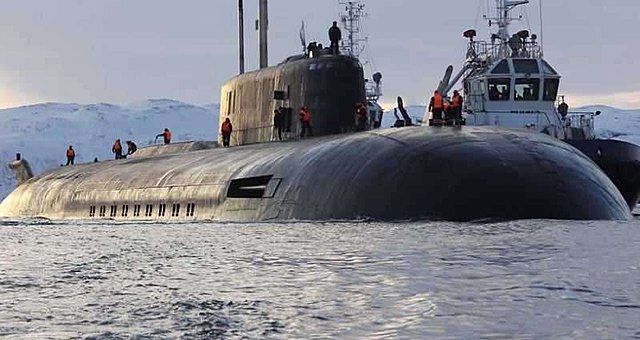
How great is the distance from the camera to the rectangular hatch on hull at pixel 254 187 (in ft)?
50.5

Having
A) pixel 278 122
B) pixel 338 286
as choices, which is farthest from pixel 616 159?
pixel 338 286

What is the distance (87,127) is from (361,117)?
120m

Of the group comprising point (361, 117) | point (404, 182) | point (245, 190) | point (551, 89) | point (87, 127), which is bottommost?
point (245, 190)

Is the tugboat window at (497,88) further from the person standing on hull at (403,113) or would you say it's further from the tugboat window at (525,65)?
the person standing on hull at (403,113)

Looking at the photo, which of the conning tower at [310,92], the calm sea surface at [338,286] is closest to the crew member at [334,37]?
the conning tower at [310,92]

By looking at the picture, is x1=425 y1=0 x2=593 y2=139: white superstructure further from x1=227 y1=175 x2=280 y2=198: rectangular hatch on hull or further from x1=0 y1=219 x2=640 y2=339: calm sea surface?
x1=0 y1=219 x2=640 y2=339: calm sea surface

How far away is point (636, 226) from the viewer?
11250 mm

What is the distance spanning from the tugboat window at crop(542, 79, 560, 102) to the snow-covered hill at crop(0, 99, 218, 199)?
2986 inches

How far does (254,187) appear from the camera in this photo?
16.0 m

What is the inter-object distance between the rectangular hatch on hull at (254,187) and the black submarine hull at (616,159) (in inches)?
489

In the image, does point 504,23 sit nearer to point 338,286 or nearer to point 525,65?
point 525,65

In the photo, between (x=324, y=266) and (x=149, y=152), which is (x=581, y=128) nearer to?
(x=149, y=152)

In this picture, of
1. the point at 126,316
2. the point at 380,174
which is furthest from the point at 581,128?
the point at 126,316

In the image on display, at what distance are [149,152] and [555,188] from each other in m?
17.9
